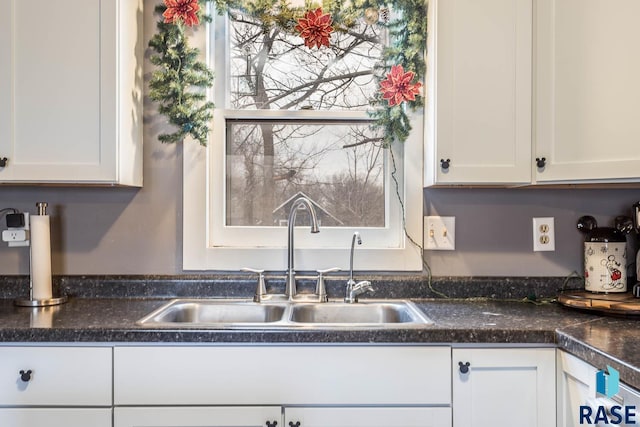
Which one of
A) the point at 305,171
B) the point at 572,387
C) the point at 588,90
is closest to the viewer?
the point at 572,387

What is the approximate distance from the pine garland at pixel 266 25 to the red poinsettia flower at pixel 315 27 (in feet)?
0.16

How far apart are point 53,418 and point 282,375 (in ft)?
2.16

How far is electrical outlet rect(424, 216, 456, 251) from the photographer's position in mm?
1864

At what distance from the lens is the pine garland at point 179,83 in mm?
1777

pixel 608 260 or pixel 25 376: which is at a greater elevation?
pixel 608 260

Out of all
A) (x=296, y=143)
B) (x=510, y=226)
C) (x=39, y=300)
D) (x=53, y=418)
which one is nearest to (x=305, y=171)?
(x=296, y=143)

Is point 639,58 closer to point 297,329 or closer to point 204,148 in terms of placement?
point 297,329

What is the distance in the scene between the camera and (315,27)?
1819mm

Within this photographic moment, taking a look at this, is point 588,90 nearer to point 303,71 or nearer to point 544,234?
point 544,234

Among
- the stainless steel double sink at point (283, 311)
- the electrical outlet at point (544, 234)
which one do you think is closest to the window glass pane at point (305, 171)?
the stainless steel double sink at point (283, 311)

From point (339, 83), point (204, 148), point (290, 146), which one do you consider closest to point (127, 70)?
point (204, 148)

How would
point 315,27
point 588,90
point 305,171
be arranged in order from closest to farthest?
point 588,90, point 315,27, point 305,171

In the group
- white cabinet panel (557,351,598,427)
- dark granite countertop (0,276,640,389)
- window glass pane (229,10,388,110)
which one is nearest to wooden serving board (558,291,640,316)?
dark granite countertop (0,276,640,389)

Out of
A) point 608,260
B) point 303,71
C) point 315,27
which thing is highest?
point 315,27
